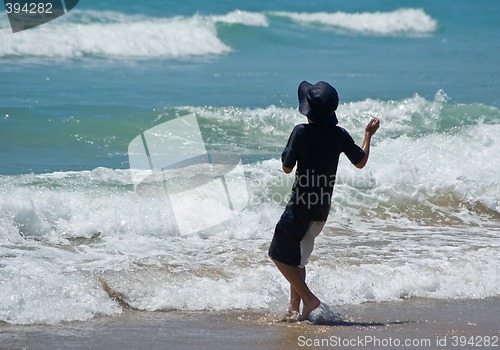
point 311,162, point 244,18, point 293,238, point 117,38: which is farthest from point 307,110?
point 244,18

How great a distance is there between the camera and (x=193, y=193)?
9367mm

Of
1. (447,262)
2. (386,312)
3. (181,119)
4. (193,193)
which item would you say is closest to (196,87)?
(181,119)

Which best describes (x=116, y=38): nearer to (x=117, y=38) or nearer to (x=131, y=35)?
(x=117, y=38)

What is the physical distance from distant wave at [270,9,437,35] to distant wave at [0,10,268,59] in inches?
181

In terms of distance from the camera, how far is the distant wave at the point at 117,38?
1997 centimetres

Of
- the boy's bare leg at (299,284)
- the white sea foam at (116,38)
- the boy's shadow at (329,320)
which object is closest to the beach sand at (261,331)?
the boy's shadow at (329,320)

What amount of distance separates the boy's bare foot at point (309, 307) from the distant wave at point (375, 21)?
25.3 metres

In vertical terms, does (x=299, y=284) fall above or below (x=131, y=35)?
above

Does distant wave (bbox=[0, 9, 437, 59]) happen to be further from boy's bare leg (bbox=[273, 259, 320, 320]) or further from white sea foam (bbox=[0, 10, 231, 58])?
boy's bare leg (bbox=[273, 259, 320, 320])

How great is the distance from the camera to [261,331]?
5.83 metres

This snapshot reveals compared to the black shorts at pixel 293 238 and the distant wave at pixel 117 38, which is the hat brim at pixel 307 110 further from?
the distant wave at pixel 117 38

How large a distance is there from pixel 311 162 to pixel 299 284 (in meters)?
0.76

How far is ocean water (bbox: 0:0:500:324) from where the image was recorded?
22.5 ft

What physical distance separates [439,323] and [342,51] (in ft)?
60.9
